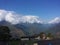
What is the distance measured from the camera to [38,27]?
7.46 ft

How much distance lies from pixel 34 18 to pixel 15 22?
26 centimetres

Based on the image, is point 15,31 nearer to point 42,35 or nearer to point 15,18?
point 15,18

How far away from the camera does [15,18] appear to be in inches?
89.0

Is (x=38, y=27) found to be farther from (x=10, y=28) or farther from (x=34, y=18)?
(x=10, y=28)

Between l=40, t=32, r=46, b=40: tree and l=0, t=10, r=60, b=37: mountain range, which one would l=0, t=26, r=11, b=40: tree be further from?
l=40, t=32, r=46, b=40: tree

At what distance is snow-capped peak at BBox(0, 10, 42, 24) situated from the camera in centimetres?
224

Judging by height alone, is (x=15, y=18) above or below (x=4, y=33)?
above

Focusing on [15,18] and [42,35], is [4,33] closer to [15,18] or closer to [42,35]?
[15,18]

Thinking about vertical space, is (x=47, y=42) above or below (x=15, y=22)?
below

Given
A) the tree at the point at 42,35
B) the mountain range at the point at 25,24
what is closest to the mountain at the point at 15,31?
the mountain range at the point at 25,24

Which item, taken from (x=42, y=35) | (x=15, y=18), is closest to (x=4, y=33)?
(x=15, y=18)

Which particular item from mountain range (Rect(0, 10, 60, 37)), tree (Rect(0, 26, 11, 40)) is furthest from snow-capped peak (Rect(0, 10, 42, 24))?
tree (Rect(0, 26, 11, 40))

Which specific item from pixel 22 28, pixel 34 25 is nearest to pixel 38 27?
pixel 34 25

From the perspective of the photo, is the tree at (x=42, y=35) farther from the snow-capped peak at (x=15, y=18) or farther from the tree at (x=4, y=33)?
the tree at (x=4, y=33)
